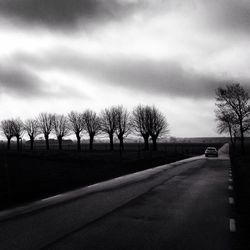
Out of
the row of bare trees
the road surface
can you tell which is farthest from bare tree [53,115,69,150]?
the road surface

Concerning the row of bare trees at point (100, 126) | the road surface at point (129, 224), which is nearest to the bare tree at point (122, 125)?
the row of bare trees at point (100, 126)

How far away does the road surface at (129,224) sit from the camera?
5.55 meters

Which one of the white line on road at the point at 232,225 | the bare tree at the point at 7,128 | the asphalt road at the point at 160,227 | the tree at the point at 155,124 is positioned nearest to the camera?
the asphalt road at the point at 160,227

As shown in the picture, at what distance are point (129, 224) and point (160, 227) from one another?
776mm

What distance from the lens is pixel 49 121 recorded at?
89.2 metres

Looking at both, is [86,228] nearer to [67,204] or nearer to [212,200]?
[67,204]

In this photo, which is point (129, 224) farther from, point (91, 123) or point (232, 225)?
point (91, 123)

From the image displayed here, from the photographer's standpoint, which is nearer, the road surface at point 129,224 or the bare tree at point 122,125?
the road surface at point 129,224

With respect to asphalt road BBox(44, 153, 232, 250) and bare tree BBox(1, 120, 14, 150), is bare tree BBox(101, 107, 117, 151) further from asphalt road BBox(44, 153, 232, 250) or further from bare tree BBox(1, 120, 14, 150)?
asphalt road BBox(44, 153, 232, 250)

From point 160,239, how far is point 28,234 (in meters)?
2.81

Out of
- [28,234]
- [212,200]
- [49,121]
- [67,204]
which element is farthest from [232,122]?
[49,121]

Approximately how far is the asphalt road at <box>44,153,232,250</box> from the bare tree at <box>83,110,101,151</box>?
68.1m

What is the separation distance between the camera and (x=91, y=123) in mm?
80438

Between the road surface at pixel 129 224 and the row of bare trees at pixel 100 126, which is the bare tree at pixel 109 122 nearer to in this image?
the row of bare trees at pixel 100 126
